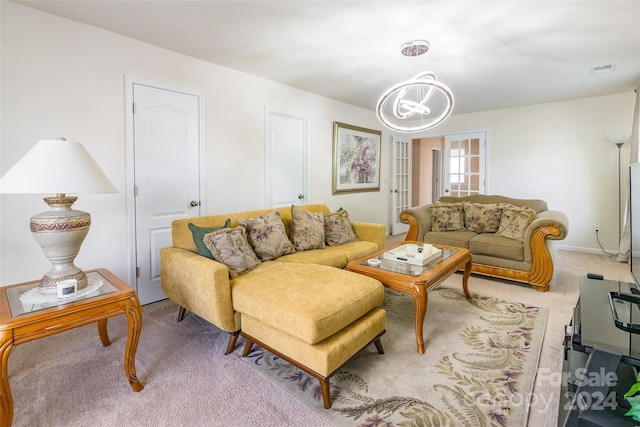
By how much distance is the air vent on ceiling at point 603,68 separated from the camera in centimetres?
335

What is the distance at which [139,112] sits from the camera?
9.10ft

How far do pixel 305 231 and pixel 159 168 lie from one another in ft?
5.04

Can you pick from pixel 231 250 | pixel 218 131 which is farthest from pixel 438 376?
pixel 218 131

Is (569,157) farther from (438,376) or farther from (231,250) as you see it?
(231,250)

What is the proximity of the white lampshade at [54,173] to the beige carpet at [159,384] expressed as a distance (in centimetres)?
110

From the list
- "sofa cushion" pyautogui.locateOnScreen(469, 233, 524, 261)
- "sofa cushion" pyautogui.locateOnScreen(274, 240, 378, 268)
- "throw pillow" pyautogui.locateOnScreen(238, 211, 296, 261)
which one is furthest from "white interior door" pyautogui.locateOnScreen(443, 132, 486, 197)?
"throw pillow" pyautogui.locateOnScreen(238, 211, 296, 261)

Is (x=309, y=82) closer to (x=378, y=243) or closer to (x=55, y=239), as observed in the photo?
(x=378, y=243)

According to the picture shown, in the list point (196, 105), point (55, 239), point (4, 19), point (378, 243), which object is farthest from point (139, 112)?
point (378, 243)

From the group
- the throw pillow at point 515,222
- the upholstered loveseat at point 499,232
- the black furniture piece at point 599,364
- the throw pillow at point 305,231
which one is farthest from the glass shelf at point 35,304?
the throw pillow at point 515,222

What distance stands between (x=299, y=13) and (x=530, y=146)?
4.72 meters

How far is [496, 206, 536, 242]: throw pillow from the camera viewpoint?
342 centimetres

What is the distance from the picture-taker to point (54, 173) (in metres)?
1.53

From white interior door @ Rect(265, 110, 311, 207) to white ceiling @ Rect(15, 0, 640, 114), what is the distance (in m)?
0.56

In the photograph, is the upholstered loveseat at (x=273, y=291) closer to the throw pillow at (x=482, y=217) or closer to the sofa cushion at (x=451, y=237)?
the sofa cushion at (x=451, y=237)
